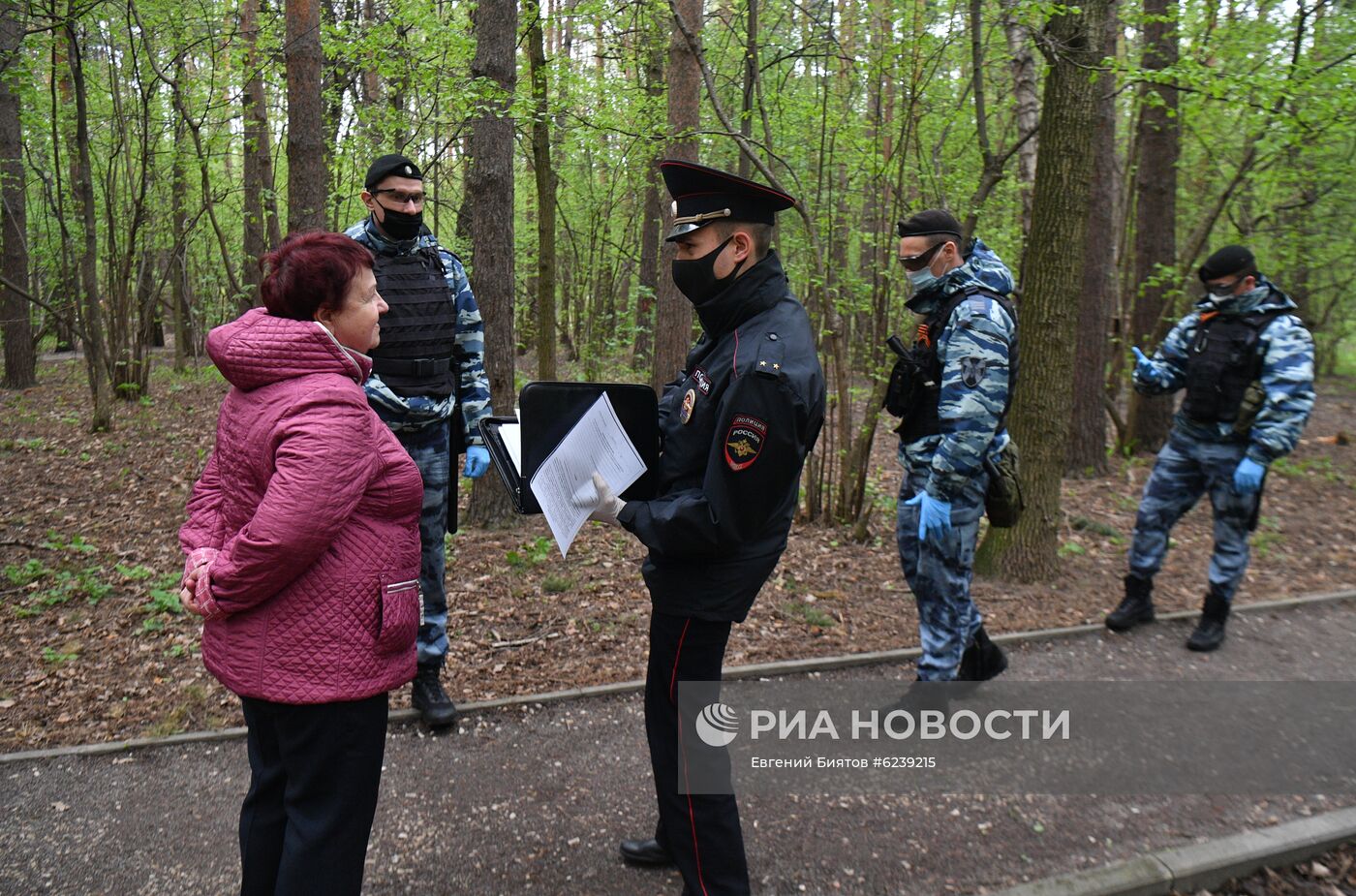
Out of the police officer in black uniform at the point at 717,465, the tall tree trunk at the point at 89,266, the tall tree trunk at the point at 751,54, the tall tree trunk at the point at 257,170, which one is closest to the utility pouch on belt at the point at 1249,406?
the tall tree trunk at the point at 751,54

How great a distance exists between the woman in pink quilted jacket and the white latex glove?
503mm

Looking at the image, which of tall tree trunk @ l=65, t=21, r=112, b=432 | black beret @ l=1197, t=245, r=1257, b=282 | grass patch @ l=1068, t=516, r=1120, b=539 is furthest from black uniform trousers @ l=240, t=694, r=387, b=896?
tall tree trunk @ l=65, t=21, r=112, b=432

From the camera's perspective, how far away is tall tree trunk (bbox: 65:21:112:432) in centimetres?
834

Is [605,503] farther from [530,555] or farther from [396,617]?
[530,555]

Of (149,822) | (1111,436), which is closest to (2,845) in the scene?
(149,822)

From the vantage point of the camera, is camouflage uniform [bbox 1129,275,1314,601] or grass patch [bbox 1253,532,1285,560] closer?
camouflage uniform [bbox 1129,275,1314,601]

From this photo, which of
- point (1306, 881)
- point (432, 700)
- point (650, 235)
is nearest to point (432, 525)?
point (432, 700)

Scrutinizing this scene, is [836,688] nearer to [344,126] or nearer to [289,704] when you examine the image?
[289,704]

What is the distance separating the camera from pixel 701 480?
2619 millimetres

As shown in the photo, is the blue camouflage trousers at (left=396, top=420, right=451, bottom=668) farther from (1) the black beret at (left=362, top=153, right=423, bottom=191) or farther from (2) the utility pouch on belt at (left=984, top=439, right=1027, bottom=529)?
(2) the utility pouch on belt at (left=984, top=439, right=1027, bottom=529)

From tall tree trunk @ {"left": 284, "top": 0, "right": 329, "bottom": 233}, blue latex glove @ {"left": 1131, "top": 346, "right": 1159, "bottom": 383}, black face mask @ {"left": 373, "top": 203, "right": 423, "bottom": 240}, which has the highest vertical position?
tall tree trunk @ {"left": 284, "top": 0, "right": 329, "bottom": 233}

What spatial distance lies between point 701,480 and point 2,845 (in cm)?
290

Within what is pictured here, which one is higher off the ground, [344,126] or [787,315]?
[344,126]

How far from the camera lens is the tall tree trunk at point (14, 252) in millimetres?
12386
